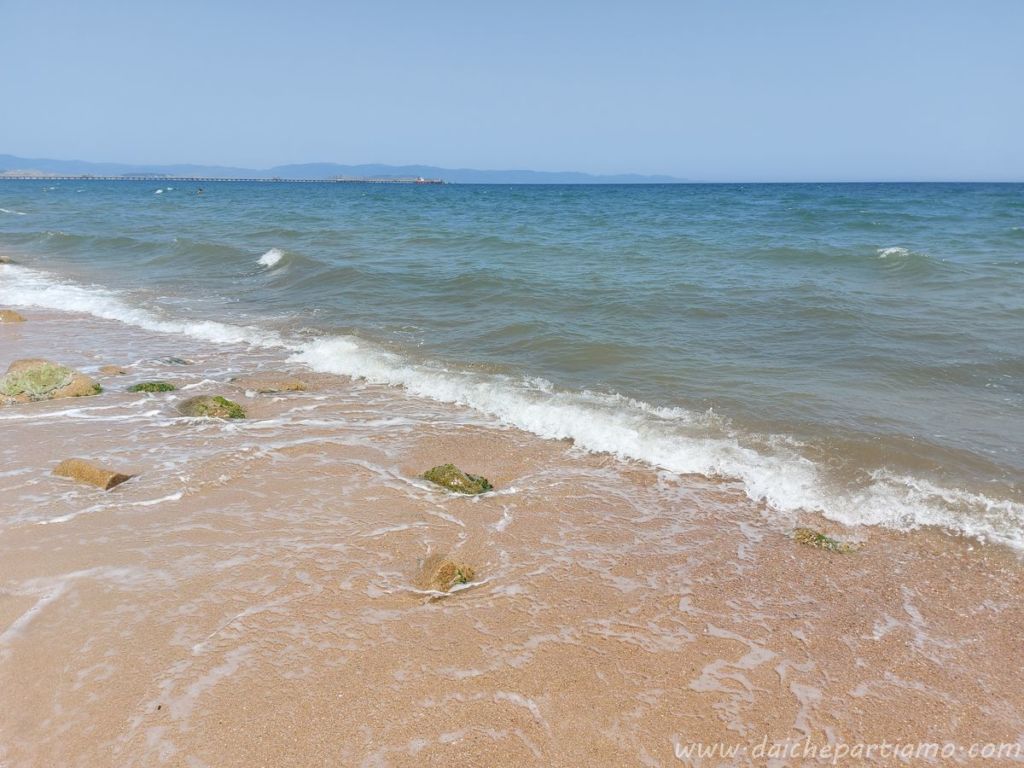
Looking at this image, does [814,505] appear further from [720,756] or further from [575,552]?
[720,756]

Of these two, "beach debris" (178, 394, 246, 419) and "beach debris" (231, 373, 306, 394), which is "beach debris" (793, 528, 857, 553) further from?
"beach debris" (231, 373, 306, 394)

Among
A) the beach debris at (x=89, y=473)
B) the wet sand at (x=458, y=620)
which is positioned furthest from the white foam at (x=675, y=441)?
the beach debris at (x=89, y=473)

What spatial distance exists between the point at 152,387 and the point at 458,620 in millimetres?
6632

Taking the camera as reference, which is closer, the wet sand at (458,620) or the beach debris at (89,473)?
the wet sand at (458,620)

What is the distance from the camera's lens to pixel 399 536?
5305 millimetres

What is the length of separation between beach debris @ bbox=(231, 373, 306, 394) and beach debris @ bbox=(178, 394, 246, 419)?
2.81ft

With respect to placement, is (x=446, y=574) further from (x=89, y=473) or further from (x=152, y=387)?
(x=152, y=387)

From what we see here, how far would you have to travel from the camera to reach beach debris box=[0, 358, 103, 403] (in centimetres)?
823

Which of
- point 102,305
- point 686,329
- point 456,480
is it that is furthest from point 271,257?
point 456,480

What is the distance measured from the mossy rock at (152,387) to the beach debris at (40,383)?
0.43 m

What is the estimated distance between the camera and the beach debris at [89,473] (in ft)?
19.5

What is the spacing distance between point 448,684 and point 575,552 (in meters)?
1.70

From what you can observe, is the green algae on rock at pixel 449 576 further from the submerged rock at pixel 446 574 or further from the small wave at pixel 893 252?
the small wave at pixel 893 252

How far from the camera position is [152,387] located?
8.82m
